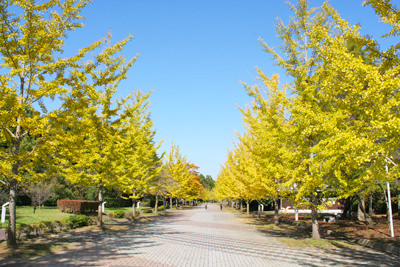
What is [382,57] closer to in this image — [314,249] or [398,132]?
[398,132]

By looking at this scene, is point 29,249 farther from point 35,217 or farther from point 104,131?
point 35,217

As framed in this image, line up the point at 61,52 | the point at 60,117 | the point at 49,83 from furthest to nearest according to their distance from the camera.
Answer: the point at 61,52, the point at 60,117, the point at 49,83

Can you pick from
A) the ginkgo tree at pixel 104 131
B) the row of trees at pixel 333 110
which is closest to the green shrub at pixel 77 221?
the ginkgo tree at pixel 104 131

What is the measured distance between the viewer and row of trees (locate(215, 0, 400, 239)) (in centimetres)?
732

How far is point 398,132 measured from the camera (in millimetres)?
6750

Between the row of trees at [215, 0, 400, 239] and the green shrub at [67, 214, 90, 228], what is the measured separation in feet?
Result: 34.9

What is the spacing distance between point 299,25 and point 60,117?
1161 cm

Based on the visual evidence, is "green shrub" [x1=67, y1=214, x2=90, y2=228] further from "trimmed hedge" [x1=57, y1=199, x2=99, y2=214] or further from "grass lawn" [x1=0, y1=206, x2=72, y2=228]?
"trimmed hedge" [x1=57, y1=199, x2=99, y2=214]

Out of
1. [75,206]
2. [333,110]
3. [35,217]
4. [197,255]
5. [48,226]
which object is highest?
[333,110]

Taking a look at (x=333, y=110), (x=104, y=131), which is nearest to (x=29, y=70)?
(x=104, y=131)

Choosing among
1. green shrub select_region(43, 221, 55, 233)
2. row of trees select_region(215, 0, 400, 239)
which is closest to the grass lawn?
green shrub select_region(43, 221, 55, 233)

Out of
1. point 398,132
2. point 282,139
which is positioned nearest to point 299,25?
point 282,139

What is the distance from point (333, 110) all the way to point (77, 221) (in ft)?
46.9

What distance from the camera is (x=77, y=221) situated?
15.8 metres
